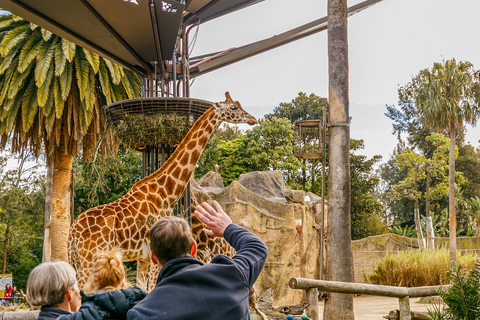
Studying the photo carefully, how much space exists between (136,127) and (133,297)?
337 cm

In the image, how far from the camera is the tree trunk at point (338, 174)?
5.85m

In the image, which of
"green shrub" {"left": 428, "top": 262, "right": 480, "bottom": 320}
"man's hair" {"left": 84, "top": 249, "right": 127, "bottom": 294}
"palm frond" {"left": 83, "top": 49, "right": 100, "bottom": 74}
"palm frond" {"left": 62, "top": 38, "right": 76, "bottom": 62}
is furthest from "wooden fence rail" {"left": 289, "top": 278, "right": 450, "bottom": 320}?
"palm frond" {"left": 83, "top": 49, "right": 100, "bottom": 74}

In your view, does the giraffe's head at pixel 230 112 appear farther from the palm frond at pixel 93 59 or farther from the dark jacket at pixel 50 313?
the palm frond at pixel 93 59

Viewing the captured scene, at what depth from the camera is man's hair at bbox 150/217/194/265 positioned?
2.14 metres

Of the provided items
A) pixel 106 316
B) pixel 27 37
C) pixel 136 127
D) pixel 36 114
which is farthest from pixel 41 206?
pixel 106 316

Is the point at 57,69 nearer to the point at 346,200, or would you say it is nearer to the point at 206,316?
the point at 346,200

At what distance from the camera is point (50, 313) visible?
2.51m

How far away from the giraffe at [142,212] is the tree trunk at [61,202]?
33.7ft

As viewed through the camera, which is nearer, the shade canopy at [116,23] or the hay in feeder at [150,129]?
the hay in feeder at [150,129]

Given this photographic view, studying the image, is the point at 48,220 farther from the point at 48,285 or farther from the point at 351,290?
the point at 48,285

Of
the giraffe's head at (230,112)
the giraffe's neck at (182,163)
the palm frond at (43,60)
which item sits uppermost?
the palm frond at (43,60)

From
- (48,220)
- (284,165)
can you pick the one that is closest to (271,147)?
Result: (284,165)

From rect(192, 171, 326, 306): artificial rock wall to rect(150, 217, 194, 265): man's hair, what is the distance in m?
11.2

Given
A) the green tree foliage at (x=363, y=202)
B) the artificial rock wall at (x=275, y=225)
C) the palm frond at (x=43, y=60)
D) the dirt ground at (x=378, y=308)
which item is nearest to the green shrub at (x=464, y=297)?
the dirt ground at (x=378, y=308)
